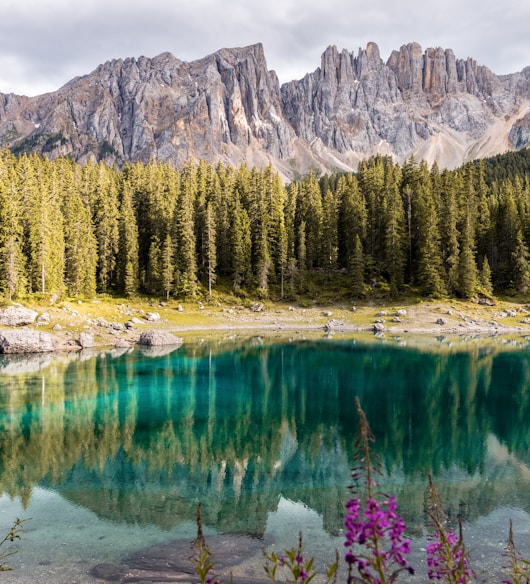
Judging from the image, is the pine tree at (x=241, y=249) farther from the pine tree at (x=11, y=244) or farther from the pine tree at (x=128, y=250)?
the pine tree at (x=11, y=244)

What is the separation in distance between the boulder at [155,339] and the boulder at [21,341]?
41.0 feet

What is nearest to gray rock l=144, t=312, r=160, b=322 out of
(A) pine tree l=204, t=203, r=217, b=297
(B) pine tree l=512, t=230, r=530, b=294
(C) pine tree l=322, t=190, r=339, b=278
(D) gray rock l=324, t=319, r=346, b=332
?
(A) pine tree l=204, t=203, r=217, b=297

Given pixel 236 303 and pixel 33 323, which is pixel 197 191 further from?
pixel 33 323

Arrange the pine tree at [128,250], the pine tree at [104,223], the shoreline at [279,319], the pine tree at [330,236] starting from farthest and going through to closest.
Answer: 1. the pine tree at [330,236]
2. the pine tree at [104,223]
3. the pine tree at [128,250]
4. the shoreline at [279,319]

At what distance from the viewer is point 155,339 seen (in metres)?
63.4

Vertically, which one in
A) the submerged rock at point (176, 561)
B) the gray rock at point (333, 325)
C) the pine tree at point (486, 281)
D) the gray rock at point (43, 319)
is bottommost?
the submerged rock at point (176, 561)

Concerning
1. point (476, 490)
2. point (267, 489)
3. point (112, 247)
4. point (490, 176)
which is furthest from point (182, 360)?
point (490, 176)

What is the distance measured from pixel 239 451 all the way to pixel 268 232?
78556 millimetres

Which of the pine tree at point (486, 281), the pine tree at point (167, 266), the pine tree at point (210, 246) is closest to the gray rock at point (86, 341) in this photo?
the pine tree at point (167, 266)

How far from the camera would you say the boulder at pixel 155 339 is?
6331cm

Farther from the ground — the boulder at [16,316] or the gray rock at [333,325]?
the boulder at [16,316]

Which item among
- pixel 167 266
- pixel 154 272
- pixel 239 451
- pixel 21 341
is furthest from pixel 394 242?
pixel 239 451

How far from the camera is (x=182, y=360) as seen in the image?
52.1 metres

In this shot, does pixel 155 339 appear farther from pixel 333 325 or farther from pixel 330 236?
pixel 330 236
